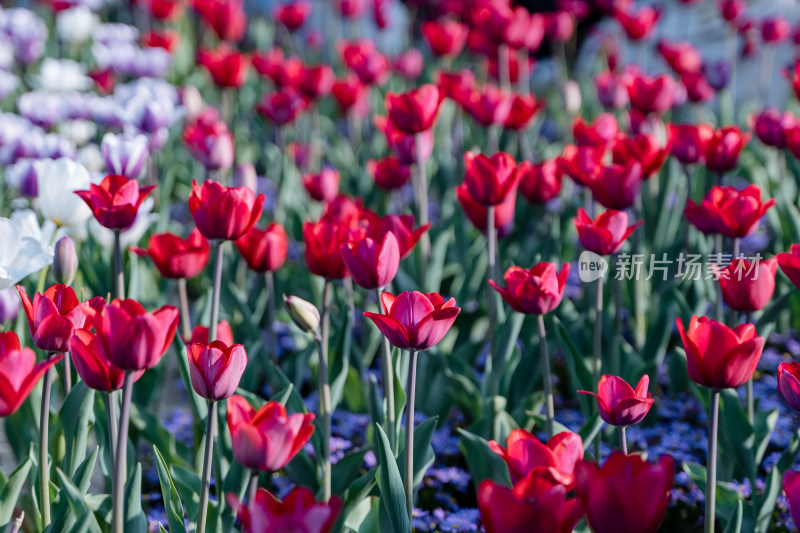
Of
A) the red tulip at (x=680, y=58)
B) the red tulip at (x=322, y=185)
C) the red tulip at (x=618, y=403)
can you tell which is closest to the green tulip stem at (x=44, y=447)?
the red tulip at (x=618, y=403)

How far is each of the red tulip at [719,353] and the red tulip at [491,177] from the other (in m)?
0.69

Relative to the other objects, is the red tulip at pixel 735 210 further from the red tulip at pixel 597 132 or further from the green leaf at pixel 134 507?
the green leaf at pixel 134 507

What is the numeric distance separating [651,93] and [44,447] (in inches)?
93.5

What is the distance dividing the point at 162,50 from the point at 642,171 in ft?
11.0

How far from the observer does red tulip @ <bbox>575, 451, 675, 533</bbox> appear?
3.10ft

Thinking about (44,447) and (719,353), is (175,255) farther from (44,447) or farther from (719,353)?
(719,353)

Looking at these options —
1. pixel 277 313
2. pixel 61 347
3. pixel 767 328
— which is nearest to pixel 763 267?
pixel 767 328

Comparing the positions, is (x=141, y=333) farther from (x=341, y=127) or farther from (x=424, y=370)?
(x=341, y=127)

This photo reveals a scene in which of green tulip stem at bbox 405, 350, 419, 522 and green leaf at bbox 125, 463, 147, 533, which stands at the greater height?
green tulip stem at bbox 405, 350, 419, 522

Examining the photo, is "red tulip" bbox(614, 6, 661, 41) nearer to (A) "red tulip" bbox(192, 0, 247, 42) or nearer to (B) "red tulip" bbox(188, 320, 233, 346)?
(A) "red tulip" bbox(192, 0, 247, 42)

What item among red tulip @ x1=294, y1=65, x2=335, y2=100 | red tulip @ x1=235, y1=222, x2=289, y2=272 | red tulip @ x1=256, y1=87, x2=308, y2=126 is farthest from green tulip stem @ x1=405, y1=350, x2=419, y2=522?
red tulip @ x1=294, y1=65, x2=335, y2=100

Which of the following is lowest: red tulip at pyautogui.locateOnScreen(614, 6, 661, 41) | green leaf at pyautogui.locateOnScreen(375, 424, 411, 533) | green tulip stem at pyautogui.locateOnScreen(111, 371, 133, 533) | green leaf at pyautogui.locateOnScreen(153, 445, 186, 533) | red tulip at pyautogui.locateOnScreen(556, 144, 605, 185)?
green leaf at pyautogui.locateOnScreen(153, 445, 186, 533)

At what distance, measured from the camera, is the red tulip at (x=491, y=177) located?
189cm

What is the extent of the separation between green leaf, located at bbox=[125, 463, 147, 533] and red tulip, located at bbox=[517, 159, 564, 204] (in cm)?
142
